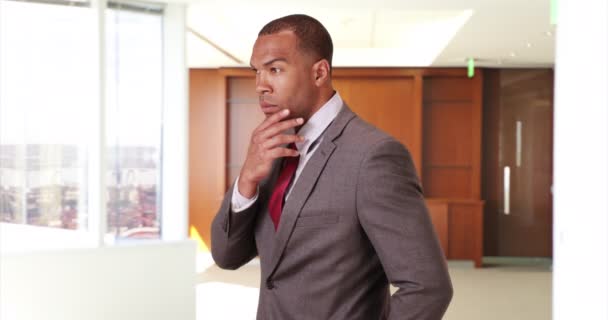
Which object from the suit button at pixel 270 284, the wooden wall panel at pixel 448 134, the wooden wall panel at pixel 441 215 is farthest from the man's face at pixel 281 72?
the wooden wall panel at pixel 448 134

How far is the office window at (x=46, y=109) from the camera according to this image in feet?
16.0

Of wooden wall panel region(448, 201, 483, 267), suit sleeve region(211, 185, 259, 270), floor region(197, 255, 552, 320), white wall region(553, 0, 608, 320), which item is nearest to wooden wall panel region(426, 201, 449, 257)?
wooden wall panel region(448, 201, 483, 267)


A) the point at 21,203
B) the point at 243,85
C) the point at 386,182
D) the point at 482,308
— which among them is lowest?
the point at 482,308

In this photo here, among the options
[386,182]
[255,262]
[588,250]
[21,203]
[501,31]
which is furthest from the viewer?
[255,262]

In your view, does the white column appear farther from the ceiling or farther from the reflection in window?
the ceiling

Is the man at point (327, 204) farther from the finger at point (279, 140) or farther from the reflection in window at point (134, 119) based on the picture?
the reflection in window at point (134, 119)

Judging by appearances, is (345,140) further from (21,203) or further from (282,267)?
(21,203)

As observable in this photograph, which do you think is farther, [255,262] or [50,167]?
[255,262]

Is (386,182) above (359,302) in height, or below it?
above

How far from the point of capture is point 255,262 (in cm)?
963

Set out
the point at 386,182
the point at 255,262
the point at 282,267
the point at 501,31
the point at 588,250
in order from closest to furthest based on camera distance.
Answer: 1. the point at 386,182
2. the point at 282,267
3. the point at 588,250
4. the point at 501,31
5. the point at 255,262

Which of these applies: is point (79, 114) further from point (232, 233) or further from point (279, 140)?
point (279, 140)

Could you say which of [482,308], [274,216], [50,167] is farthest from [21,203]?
[482,308]

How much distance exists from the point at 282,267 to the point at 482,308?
6045 millimetres
